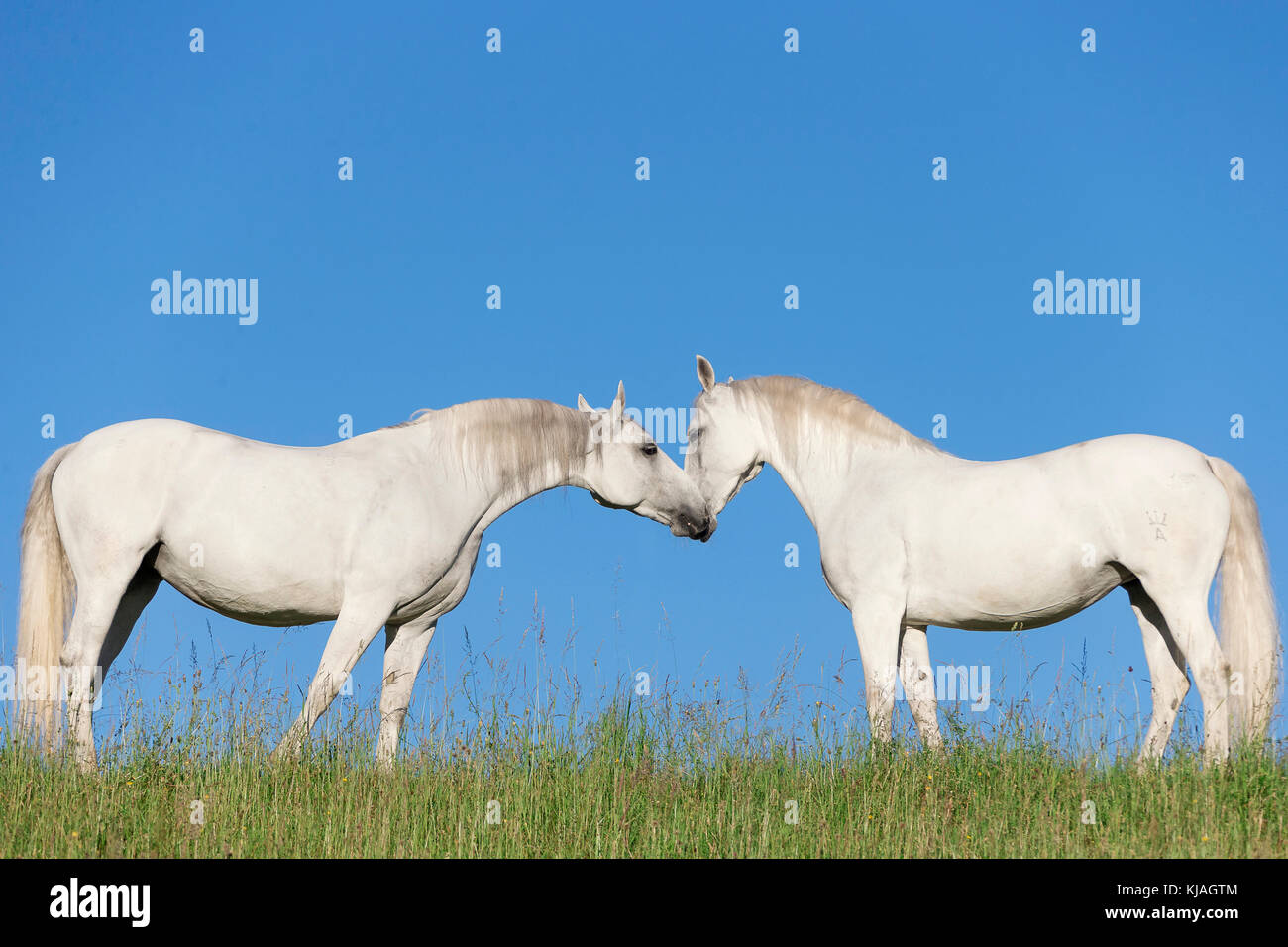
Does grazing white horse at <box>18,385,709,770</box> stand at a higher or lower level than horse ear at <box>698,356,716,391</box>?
lower

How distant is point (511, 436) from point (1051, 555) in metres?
4.04

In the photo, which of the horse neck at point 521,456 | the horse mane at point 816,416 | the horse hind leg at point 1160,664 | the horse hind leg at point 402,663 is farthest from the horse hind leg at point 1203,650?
the horse hind leg at point 402,663

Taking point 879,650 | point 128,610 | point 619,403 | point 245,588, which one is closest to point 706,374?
point 619,403

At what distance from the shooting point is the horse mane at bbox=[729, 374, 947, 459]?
8.39 metres

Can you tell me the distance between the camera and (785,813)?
606 cm

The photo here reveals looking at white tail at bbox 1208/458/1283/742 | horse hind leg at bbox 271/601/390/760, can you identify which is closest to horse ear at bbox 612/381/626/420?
horse hind leg at bbox 271/601/390/760

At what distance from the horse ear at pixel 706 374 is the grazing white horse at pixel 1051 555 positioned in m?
1.15

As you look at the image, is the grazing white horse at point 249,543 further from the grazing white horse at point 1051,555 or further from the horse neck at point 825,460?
the grazing white horse at point 1051,555

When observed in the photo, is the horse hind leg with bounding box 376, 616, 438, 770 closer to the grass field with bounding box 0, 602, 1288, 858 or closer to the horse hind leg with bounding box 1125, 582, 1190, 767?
the grass field with bounding box 0, 602, 1288, 858

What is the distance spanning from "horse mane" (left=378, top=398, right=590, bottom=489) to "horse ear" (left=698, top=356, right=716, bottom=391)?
1076 mm

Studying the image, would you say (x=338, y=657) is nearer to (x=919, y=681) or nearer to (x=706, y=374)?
(x=706, y=374)

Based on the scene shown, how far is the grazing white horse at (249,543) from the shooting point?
745cm
